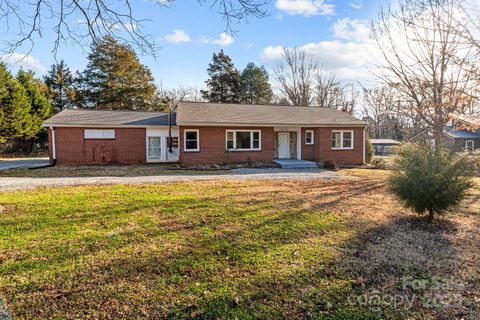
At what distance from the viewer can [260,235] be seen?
4844 mm

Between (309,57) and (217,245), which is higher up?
(309,57)

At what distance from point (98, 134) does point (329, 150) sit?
14.7 metres

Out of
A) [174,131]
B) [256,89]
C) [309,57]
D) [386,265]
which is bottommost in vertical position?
[386,265]

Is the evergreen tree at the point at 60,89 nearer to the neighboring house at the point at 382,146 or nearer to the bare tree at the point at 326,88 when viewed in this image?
the bare tree at the point at 326,88

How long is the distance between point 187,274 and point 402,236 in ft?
12.7

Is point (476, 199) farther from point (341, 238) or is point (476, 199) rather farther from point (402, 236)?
point (341, 238)

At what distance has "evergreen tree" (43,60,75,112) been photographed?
3428cm

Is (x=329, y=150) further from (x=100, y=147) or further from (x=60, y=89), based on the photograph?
(x=60, y=89)

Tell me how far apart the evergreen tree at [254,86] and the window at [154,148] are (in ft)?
74.5

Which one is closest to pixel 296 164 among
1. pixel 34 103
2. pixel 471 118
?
pixel 471 118

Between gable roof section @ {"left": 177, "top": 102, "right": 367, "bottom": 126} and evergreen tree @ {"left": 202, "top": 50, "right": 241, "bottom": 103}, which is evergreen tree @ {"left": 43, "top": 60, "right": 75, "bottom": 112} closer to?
evergreen tree @ {"left": 202, "top": 50, "right": 241, "bottom": 103}

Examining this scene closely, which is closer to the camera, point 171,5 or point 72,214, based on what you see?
point 171,5

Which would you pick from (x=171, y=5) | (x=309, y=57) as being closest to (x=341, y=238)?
(x=171, y=5)

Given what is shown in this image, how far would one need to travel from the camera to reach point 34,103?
27609 mm
